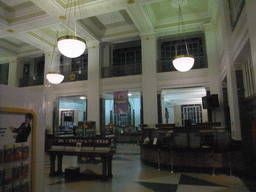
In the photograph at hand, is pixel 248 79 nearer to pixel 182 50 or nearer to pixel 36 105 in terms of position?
pixel 182 50

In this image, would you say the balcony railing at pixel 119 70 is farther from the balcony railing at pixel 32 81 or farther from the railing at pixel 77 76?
the balcony railing at pixel 32 81

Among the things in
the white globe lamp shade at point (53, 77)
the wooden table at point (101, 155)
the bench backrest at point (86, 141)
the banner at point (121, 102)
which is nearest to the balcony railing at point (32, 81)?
the white globe lamp shade at point (53, 77)

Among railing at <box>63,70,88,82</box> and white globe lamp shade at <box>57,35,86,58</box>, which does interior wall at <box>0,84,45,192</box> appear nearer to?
white globe lamp shade at <box>57,35,86,58</box>

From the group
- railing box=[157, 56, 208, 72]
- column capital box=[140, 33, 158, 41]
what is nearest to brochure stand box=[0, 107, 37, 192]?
railing box=[157, 56, 208, 72]

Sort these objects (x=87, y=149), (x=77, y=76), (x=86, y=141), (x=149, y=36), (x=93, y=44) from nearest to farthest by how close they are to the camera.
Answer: (x=87, y=149) < (x=86, y=141) < (x=149, y=36) < (x=93, y=44) < (x=77, y=76)

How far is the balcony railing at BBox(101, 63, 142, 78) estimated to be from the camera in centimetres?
1171

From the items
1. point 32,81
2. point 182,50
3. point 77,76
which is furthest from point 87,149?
point 32,81

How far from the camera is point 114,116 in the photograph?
19781mm

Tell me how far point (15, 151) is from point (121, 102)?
29.5 feet

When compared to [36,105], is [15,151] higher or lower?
lower

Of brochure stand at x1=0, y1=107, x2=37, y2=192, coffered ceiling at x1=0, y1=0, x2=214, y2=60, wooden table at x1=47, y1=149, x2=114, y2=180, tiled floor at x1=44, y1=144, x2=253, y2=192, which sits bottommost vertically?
tiled floor at x1=44, y1=144, x2=253, y2=192

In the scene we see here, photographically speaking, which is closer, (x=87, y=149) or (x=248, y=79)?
(x=87, y=149)

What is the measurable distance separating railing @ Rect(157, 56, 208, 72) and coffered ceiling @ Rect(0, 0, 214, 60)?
153 cm

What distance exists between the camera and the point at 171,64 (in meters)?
10.6
